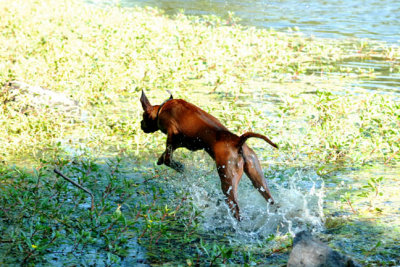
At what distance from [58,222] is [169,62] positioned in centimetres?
572

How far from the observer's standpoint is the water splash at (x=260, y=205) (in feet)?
16.8

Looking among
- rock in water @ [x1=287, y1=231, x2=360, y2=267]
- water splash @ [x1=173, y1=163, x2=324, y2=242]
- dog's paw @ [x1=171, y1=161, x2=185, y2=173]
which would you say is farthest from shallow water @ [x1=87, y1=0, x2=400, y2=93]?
rock in water @ [x1=287, y1=231, x2=360, y2=267]

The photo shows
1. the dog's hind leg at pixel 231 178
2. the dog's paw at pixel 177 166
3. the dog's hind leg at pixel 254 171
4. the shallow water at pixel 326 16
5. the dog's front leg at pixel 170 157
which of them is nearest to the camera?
the dog's hind leg at pixel 231 178

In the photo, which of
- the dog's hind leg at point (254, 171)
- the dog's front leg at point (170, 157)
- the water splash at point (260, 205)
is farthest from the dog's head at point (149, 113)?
the dog's hind leg at point (254, 171)

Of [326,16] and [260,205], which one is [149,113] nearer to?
[260,205]

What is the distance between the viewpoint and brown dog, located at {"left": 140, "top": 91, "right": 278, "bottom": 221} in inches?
193

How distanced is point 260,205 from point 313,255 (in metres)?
1.70

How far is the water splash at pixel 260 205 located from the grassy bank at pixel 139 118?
0.52 feet

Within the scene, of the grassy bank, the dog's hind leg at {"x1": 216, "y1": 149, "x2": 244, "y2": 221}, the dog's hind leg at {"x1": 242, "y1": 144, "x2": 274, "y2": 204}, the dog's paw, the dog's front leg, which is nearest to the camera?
the grassy bank

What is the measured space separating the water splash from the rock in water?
2.90 feet

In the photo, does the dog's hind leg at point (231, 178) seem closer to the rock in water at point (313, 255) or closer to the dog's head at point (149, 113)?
the rock in water at point (313, 255)

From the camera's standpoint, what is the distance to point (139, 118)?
7.93m

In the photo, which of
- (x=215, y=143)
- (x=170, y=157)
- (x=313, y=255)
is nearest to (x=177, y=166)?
(x=170, y=157)

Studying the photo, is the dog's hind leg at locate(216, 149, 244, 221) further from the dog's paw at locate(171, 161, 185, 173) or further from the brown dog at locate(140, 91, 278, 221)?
the dog's paw at locate(171, 161, 185, 173)
